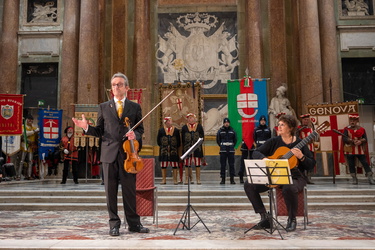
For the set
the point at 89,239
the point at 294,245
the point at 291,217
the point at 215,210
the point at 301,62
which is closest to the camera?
the point at 294,245

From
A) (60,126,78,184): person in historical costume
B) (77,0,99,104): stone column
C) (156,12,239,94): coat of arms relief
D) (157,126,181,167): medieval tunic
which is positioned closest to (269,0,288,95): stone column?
(156,12,239,94): coat of arms relief

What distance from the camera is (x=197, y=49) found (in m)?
15.8

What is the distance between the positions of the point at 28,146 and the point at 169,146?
4642mm

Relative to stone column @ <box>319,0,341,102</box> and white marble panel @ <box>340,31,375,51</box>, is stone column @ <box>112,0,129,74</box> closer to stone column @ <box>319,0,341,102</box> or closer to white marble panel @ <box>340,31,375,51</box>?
stone column @ <box>319,0,341,102</box>

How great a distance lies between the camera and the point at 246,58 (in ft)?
51.2

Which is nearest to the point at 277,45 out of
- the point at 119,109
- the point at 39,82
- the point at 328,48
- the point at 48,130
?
the point at 328,48

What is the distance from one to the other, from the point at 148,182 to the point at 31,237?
5.68 ft

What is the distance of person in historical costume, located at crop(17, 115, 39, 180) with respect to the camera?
1184 centimetres

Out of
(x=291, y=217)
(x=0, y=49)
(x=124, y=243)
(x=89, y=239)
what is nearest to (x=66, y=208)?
(x=89, y=239)

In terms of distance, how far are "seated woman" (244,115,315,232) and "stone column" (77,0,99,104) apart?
10043mm

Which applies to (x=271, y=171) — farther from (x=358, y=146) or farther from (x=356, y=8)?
(x=356, y=8)

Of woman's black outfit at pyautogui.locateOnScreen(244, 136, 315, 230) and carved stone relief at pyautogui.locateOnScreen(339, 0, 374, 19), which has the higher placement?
carved stone relief at pyautogui.locateOnScreen(339, 0, 374, 19)

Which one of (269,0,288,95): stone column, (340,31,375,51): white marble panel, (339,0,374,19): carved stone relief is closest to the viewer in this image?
(340,31,375,51): white marble panel

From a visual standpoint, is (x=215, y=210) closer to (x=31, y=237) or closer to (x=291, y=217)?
(x=291, y=217)
